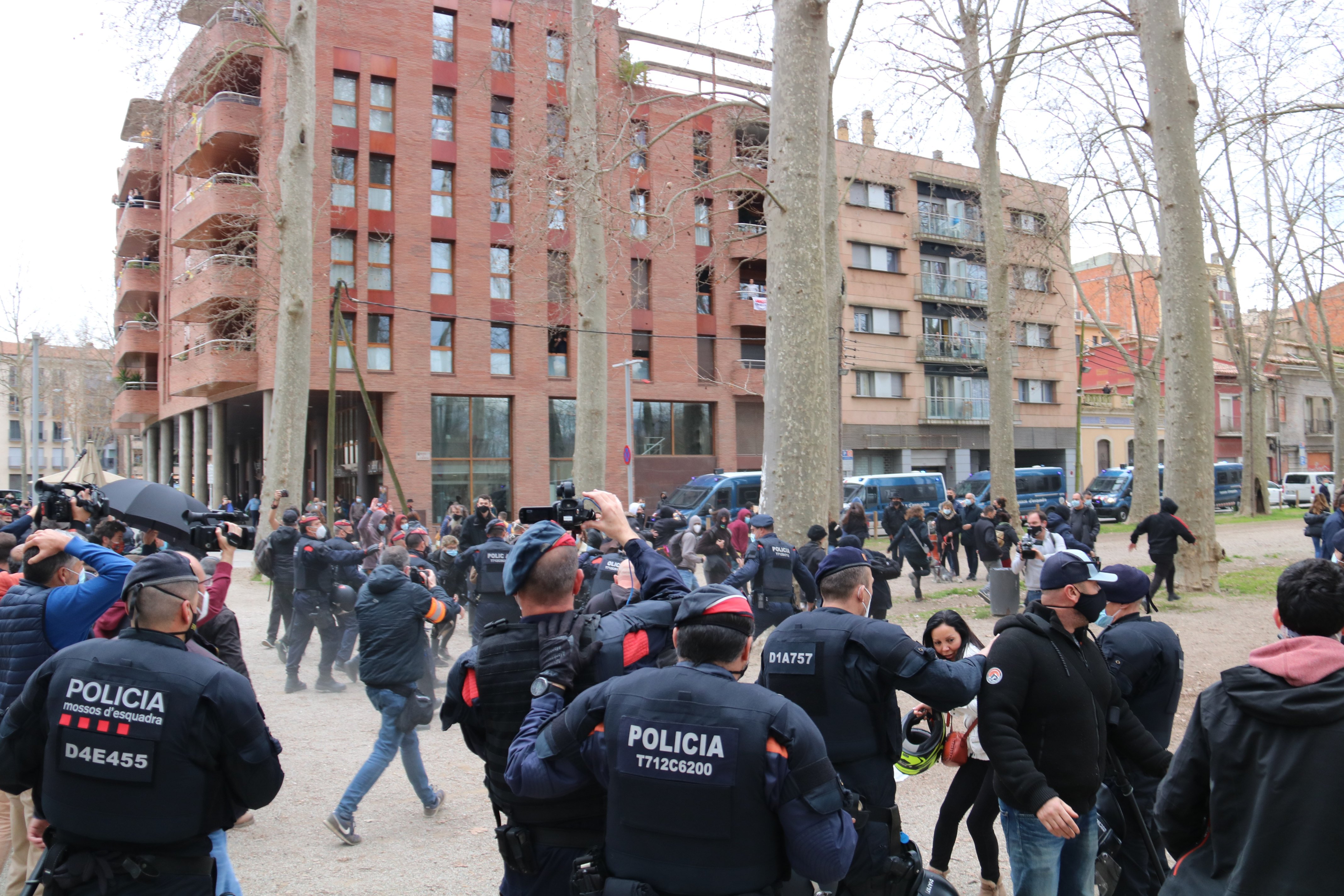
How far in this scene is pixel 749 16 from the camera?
13852 millimetres

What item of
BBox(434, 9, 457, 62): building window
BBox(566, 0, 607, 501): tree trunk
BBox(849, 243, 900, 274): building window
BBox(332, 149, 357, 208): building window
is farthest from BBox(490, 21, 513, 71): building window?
BBox(849, 243, 900, 274): building window

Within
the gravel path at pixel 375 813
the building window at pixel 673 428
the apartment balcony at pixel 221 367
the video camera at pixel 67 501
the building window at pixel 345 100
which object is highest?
the building window at pixel 345 100

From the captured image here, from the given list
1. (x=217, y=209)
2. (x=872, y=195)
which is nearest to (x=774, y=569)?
(x=217, y=209)

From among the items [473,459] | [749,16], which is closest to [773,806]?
[749,16]

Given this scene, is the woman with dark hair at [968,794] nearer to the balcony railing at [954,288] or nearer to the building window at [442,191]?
the building window at [442,191]

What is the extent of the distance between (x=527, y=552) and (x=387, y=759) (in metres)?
3.23

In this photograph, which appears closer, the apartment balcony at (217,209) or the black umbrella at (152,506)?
the black umbrella at (152,506)

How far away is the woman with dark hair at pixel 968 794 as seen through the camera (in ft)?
13.6

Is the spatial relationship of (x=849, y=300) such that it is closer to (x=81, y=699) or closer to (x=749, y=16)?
(x=749, y=16)

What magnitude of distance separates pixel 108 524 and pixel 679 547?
9287mm

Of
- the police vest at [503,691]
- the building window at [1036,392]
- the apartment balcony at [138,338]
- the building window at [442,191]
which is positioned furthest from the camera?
the building window at [1036,392]

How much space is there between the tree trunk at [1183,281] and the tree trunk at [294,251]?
51.5 ft

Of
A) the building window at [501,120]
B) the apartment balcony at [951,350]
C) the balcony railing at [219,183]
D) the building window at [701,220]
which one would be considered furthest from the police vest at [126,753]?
the apartment balcony at [951,350]

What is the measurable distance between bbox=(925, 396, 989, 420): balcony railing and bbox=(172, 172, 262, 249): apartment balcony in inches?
1172
